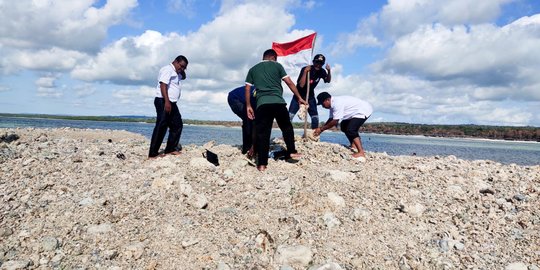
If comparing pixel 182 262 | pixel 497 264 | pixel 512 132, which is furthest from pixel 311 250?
pixel 512 132

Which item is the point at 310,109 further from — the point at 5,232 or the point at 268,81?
the point at 5,232

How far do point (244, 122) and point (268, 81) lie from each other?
5.97 feet

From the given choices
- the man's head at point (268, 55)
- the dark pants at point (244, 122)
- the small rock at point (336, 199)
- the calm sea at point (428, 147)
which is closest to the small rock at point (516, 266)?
the small rock at point (336, 199)

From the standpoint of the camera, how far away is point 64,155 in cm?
761

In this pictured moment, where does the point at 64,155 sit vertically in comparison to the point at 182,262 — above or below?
above

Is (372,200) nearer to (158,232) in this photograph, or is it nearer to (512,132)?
(158,232)

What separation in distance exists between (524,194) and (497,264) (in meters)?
2.32

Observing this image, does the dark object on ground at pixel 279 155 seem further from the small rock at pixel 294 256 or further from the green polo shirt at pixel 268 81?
the small rock at pixel 294 256

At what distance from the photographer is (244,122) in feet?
27.9

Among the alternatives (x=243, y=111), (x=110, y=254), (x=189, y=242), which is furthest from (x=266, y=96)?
(x=110, y=254)

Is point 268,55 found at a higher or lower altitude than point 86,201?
higher

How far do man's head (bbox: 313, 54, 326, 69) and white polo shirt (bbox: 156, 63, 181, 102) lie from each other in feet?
10.6

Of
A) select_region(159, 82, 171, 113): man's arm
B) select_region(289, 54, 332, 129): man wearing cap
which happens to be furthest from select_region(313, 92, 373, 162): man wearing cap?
select_region(159, 82, 171, 113): man's arm

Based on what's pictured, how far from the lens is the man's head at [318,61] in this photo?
356 inches
